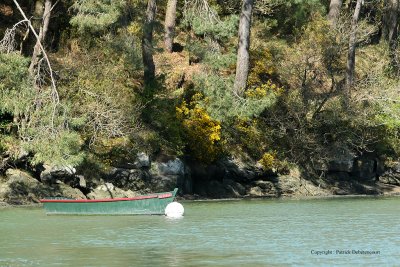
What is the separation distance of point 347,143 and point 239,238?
21690 millimetres

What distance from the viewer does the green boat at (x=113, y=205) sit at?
102 ft

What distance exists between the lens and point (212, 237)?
2448 cm

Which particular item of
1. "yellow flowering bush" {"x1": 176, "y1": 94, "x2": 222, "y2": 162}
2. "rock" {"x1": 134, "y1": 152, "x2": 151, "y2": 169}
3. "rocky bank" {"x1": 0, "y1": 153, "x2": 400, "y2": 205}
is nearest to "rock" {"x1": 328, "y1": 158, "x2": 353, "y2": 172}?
"rocky bank" {"x1": 0, "y1": 153, "x2": 400, "y2": 205}

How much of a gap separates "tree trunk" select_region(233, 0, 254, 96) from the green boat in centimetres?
1383

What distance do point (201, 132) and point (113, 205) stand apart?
1164 cm

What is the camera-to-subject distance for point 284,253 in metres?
21.0

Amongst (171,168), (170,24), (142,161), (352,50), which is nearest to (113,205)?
(142,161)

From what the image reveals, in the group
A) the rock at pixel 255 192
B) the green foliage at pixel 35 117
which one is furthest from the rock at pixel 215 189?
the green foliage at pixel 35 117

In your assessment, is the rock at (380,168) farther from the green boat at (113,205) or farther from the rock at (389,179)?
the green boat at (113,205)

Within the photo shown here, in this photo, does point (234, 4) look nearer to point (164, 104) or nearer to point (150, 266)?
point (164, 104)

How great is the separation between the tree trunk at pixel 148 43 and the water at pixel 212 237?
34.0ft

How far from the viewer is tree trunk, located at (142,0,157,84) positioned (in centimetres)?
4238

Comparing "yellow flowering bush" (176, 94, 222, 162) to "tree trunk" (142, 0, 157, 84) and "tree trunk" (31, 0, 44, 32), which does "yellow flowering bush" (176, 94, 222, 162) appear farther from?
"tree trunk" (31, 0, 44, 32)

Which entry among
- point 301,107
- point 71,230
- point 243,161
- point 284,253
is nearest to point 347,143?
point 301,107
